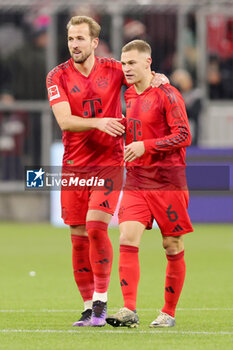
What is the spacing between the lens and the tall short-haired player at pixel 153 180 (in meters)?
7.33

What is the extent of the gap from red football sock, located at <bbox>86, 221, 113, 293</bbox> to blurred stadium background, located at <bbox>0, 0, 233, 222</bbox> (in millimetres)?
9883

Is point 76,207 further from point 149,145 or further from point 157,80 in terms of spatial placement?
point 157,80

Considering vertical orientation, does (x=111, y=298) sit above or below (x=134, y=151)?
below

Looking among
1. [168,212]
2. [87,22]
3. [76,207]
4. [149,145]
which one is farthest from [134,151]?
[87,22]

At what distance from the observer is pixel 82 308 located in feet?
28.5

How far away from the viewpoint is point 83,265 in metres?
7.98

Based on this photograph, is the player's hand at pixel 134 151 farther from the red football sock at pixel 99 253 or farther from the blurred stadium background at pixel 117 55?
the blurred stadium background at pixel 117 55

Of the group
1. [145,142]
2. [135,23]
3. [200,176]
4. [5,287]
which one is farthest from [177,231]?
[135,23]

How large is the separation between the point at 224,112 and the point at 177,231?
1090 cm

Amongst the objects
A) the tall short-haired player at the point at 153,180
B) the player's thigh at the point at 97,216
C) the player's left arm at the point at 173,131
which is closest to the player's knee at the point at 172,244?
the tall short-haired player at the point at 153,180

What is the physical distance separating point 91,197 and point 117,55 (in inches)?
389

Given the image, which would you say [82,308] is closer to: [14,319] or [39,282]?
[14,319]

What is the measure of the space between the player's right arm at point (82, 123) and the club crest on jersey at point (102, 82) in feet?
1.03

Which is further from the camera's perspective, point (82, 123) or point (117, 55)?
point (117, 55)
